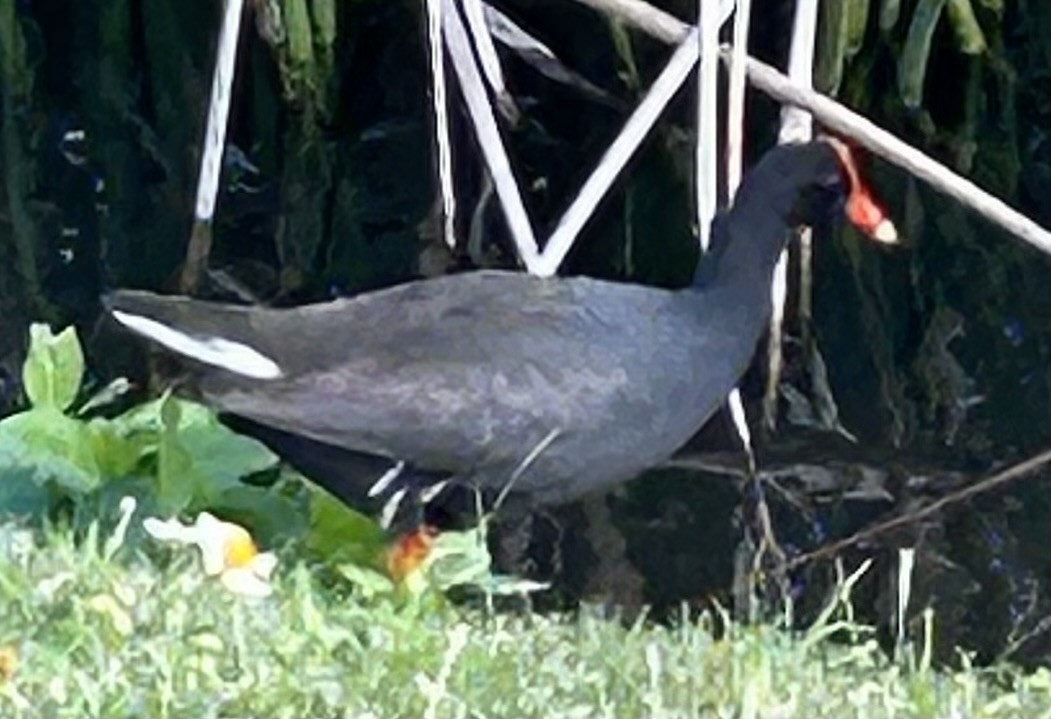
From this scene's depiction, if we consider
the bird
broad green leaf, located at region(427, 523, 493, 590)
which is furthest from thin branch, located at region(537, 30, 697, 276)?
broad green leaf, located at region(427, 523, 493, 590)

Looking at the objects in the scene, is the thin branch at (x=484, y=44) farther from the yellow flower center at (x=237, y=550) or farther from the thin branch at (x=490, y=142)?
the yellow flower center at (x=237, y=550)

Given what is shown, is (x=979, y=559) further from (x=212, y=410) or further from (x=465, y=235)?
(x=212, y=410)

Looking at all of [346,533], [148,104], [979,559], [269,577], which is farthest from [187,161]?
[269,577]

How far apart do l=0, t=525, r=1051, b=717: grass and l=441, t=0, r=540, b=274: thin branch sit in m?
1.25

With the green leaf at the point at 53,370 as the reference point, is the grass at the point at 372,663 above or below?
below

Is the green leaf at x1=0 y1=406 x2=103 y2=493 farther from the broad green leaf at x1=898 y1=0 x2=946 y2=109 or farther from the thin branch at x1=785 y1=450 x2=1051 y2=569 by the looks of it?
the broad green leaf at x1=898 y1=0 x2=946 y2=109

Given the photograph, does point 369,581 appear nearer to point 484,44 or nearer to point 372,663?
point 372,663

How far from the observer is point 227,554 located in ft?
14.7

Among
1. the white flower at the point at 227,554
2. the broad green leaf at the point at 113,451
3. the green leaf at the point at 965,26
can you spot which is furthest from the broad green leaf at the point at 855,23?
the white flower at the point at 227,554

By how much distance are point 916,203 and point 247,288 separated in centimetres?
164

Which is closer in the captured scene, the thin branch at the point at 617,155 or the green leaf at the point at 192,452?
the green leaf at the point at 192,452

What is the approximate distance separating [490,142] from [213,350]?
797 millimetres

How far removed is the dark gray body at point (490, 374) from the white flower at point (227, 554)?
559 millimetres

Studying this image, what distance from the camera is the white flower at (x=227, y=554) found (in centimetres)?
439
